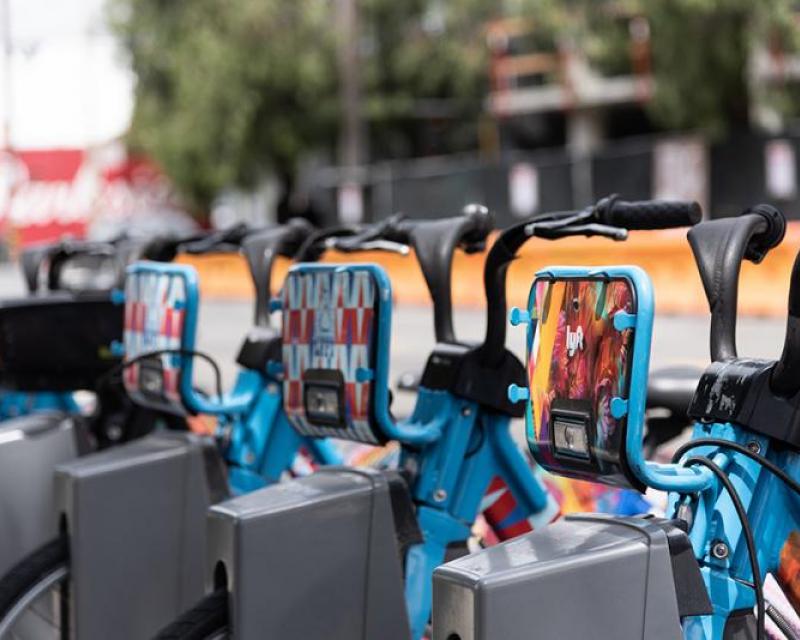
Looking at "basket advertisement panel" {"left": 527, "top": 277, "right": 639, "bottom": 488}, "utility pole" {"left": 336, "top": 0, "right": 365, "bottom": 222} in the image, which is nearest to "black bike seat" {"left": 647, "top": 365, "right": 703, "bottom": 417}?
"basket advertisement panel" {"left": 527, "top": 277, "right": 639, "bottom": 488}

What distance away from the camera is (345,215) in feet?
97.4

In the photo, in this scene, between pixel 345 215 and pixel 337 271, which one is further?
pixel 345 215

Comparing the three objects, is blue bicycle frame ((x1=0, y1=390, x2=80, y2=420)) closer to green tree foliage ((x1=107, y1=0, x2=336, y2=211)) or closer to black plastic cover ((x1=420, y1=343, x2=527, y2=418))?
black plastic cover ((x1=420, y1=343, x2=527, y2=418))

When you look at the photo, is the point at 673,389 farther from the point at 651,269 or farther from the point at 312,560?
the point at 651,269

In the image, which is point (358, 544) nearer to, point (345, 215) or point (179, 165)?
point (345, 215)

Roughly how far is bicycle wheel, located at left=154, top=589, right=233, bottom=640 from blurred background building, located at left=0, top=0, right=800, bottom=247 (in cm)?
1734

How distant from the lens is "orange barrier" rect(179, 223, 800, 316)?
14031 millimetres

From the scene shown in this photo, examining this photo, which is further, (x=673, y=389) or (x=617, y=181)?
(x=617, y=181)

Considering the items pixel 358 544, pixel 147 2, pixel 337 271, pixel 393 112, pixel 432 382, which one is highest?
pixel 147 2

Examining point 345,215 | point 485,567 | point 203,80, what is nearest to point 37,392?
point 485,567

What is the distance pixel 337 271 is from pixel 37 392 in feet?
6.91

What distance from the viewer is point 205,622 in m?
3.33

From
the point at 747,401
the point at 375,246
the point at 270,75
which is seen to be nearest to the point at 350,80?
the point at 270,75

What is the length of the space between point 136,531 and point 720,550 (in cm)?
176
